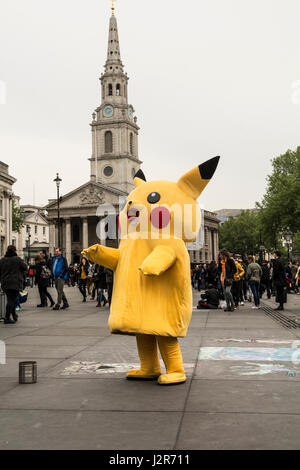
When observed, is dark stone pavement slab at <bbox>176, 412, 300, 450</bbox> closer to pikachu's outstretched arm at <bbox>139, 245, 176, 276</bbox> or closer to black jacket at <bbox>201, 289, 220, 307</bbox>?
pikachu's outstretched arm at <bbox>139, 245, 176, 276</bbox>

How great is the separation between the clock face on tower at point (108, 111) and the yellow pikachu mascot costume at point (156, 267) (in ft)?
290

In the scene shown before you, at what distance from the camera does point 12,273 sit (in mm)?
12914

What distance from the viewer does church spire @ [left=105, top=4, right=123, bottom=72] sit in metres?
93.4

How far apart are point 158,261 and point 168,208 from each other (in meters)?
0.73

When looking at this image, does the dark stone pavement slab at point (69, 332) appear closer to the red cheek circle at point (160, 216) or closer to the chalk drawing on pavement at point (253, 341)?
the chalk drawing on pavement at point (253, 341)

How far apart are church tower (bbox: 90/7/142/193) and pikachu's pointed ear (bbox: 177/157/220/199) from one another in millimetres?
85414

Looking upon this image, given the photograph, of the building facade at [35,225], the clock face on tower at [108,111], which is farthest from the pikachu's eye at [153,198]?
the building facade at [35,225]

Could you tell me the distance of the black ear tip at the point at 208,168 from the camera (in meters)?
5.89

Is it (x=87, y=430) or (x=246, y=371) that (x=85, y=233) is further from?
(x=87, y=430)

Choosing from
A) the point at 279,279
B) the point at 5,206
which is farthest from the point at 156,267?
the point at 5,206

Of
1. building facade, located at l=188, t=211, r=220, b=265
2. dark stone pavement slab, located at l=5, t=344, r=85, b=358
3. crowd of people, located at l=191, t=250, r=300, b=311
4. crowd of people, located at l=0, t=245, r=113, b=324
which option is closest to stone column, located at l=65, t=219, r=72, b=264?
building facade, located at l=188, t=211, r=220, b=265

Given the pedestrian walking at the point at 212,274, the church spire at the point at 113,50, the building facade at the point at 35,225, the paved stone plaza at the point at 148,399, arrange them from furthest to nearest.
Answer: the building facade at the point at 35,225
the church spire at the point at 113,50
the pedestrian walking at the point at 212,274
the paved stone plaza at the point at 148,399

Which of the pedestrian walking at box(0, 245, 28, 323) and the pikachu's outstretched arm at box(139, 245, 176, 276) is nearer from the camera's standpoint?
the pikachu's outstretched arm at box(139, 245, 176, 276)
